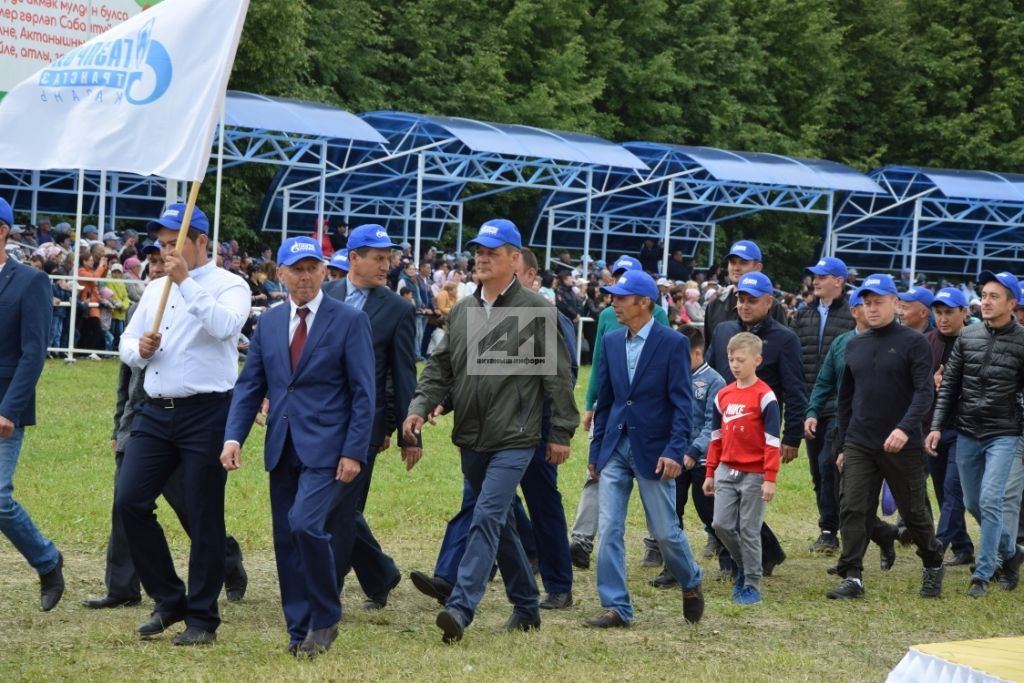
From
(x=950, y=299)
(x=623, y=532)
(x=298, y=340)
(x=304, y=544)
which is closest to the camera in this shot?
(x=304, y=544)

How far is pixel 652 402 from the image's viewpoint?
344 inches

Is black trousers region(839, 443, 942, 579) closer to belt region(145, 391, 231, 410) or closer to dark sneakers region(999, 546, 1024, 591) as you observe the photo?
dark sneakers region(999, 546, 1024, 591)

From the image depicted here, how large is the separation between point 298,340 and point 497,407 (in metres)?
1.11

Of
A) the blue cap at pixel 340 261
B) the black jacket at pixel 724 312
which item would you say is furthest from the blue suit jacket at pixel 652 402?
the blue cap at pixel 340 261

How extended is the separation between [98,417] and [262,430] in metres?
1.77

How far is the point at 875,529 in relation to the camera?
37.1ft

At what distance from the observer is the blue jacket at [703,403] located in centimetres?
1060

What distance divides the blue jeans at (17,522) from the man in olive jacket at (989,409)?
550cm

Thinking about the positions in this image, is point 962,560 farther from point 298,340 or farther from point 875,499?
point 298,340

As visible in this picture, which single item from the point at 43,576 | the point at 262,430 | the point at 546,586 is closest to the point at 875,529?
the point at 546,586

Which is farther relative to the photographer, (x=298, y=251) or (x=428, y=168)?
(x=428, y=168)

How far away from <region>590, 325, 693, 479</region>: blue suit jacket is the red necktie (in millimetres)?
1941

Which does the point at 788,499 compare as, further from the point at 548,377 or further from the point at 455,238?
the point at 455,238

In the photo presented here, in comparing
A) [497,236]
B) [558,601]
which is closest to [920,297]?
[558,601]
